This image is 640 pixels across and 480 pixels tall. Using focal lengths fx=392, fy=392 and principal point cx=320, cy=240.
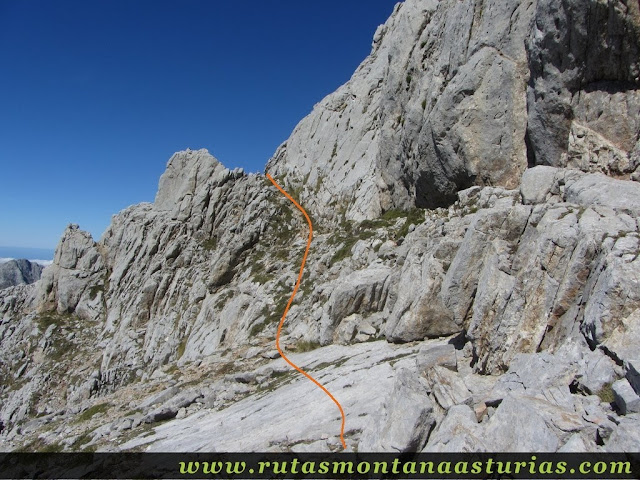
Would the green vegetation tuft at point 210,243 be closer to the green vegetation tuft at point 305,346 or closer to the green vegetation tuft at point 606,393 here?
the green vegetation tuft at point 305,346

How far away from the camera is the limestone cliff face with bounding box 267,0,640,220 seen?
20.3 metres

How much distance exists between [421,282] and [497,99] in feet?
52.3

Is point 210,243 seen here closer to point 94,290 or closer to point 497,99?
point 94,290

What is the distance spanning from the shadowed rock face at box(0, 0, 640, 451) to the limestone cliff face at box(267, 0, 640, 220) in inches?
4.9

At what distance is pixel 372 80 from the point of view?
62219mm

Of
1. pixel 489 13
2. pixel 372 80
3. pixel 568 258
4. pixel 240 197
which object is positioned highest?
pixel 372 80

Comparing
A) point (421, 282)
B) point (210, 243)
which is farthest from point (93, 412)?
point (210, 243)

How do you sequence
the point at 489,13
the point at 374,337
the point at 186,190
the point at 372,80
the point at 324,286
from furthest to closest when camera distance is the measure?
the point at 186,190 → the point at 372,80 → the point at 324,286 → the point at 489,13 → the point at 374,337

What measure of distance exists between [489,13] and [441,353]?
2672 centimetres

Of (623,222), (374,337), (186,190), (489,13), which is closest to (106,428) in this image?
(374,337)

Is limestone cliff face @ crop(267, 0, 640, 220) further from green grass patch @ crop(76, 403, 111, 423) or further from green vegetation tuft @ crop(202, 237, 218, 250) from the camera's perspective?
green grass patch @ crop(76, 403, 111, 423)

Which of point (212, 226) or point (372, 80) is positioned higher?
point (372, 80)

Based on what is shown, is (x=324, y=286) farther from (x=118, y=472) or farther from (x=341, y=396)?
(x=118, y=472)

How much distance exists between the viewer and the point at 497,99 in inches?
1116
